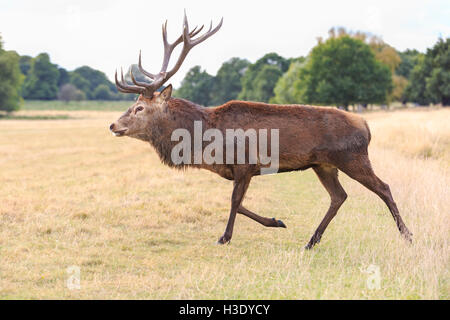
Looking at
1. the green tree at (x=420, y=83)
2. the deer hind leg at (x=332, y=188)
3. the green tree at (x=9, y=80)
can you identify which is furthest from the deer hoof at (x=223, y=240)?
the green tree at (x=9, y=80)

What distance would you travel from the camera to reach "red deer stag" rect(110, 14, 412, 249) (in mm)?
6492

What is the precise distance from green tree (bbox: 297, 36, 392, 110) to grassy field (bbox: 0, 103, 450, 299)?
36296mm

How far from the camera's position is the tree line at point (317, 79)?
49.1 m

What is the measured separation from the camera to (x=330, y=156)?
6496 mm

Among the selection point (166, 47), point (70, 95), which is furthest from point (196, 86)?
point (166, 47)

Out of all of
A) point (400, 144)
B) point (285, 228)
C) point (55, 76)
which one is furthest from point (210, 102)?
point (285, 228)

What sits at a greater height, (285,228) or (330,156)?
(330,156)

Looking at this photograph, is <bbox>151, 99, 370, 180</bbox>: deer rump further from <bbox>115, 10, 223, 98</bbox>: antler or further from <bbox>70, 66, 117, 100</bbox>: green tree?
<bbox>70, 66, 117, 100</bbox>: green tree

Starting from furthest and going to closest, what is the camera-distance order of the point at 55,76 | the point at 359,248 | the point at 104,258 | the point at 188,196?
the point at 55,76 < the point at 188,196 < the point at 359,248 < the point at 104,258

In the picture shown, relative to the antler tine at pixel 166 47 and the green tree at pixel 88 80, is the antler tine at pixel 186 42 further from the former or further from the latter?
the green tree at pixel 88 80

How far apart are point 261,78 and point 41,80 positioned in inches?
1783

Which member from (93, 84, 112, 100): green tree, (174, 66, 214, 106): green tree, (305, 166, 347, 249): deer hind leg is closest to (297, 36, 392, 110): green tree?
(174, 66, 214, 106): green tree

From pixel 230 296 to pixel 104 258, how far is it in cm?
204

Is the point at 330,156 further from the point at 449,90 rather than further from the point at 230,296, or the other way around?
the point at 449,90
